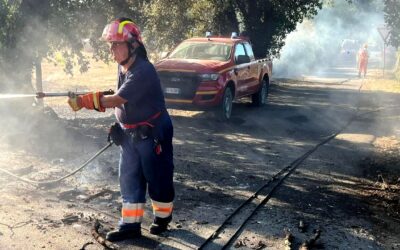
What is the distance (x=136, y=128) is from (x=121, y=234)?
1.07 m

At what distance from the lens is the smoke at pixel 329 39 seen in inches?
1389

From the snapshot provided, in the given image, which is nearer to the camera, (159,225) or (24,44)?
(159,225)

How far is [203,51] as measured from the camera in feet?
40.5

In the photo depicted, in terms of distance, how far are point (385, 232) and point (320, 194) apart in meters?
1.35

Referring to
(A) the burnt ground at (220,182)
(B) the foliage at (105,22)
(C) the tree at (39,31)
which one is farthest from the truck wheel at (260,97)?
(C) the tree at (39,31)

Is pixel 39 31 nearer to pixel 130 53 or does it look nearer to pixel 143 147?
pixel 130 53

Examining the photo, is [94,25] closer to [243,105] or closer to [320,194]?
[243,105]

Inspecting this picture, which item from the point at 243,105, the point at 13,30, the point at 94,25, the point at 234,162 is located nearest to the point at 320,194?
the point at 234,162

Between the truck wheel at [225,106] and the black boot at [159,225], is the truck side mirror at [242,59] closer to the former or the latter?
the truck wheel at [225,106]

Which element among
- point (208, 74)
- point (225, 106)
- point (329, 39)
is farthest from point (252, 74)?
point (329, 39)

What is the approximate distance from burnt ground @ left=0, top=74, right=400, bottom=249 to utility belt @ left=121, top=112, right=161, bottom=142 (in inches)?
41.1

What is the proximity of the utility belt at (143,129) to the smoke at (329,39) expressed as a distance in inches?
1021

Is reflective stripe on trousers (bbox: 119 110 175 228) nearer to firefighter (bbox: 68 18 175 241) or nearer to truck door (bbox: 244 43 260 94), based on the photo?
firefighter (bbox: 68 18 175 241)

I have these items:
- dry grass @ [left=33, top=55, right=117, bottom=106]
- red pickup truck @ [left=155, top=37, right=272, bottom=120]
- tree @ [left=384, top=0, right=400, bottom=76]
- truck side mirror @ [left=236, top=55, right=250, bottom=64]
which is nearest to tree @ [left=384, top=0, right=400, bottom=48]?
tree @ [left=384, top=0, right=400, bottom=76]
